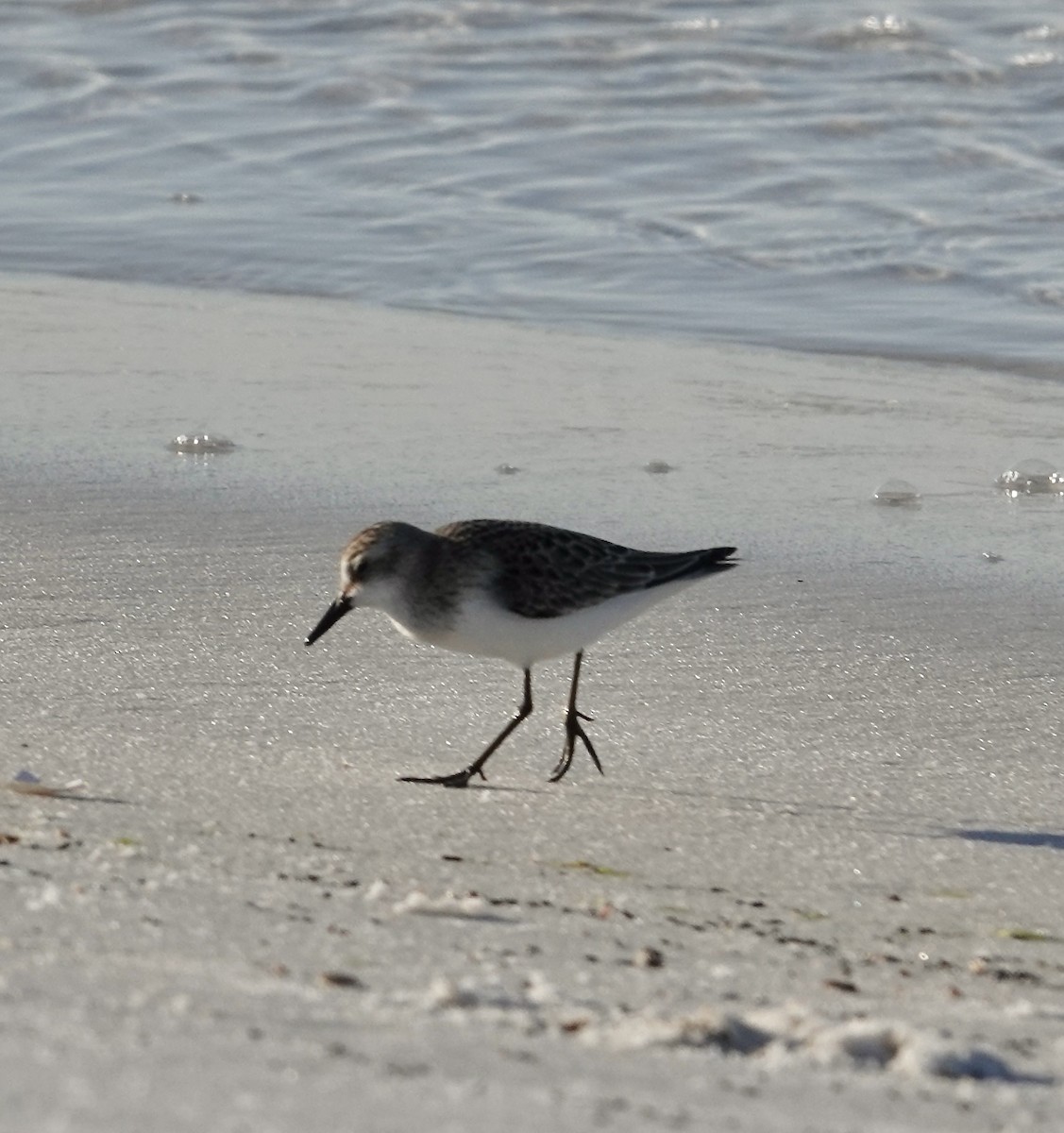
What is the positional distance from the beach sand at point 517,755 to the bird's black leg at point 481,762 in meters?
0.05

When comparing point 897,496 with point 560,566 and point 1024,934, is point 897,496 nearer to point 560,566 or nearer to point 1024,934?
point 560,566

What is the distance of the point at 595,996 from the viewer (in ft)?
8.77

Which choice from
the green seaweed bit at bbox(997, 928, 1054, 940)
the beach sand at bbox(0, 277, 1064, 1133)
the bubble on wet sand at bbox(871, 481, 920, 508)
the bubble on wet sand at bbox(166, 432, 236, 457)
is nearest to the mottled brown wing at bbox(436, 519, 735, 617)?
the beach sand at bbox(0, 277, 1064, 1133)

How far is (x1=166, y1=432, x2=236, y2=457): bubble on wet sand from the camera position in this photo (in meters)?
6.40

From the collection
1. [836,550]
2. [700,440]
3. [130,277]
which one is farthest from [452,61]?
[836,550]

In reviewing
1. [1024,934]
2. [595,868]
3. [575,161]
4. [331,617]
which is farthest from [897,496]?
[575,161]

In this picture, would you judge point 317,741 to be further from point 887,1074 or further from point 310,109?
point 310,109

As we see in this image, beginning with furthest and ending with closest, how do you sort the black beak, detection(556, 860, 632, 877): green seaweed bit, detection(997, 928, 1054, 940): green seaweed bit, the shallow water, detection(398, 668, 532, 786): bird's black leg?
the shallow water, the black beak, detection(398, 668, 532, 786): bird's black leg, detection(556, 860, 632, 877): green seaweed bit, detection(997, 928, 1054, 940): green seaweed bit

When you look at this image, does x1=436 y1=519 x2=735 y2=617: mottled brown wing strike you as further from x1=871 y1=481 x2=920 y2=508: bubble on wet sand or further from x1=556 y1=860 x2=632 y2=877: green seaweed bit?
x1=871 y1=481 x2=920 y2=508: bubble on wet sand

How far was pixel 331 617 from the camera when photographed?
431cm

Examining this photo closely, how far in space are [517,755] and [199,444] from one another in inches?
93.6

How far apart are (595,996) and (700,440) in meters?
4.18

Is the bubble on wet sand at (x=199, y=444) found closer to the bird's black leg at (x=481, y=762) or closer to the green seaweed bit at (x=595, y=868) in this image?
the bird's black leg at (x=481, y=762)

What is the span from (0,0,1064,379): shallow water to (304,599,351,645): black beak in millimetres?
4246
